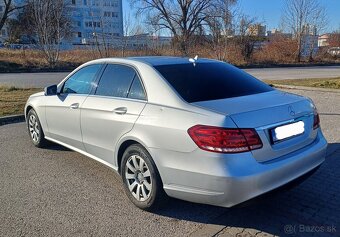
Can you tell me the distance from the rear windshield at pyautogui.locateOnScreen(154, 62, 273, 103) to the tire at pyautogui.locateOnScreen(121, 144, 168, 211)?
739 millimetres

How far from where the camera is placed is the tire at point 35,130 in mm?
5426

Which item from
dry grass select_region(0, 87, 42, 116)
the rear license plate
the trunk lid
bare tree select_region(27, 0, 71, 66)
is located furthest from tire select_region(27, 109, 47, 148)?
bare tree select_region(27, 0, 71, 66)

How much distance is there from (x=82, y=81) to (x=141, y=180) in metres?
1.87

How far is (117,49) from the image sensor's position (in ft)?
92.8

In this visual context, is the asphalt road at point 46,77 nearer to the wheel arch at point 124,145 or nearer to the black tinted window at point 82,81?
the black tinted window at point 82,81

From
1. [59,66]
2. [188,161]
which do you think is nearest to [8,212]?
[188,161]

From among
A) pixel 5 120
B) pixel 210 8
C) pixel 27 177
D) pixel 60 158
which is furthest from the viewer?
pixel 210 8

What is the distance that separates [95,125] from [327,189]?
9.08 feet

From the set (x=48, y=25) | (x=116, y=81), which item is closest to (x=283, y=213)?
(x=116, y=81)

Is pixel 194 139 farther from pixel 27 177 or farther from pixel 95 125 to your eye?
pixel 27 177

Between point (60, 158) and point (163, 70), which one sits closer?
point (163, 70)

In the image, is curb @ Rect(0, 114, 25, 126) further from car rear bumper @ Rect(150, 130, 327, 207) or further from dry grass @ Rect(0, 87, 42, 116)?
car rear bumper @ Rect(150, 130, 327, 207)

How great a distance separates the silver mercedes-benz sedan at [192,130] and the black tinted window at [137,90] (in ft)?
0.04

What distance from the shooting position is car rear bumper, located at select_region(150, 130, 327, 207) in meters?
2.64
